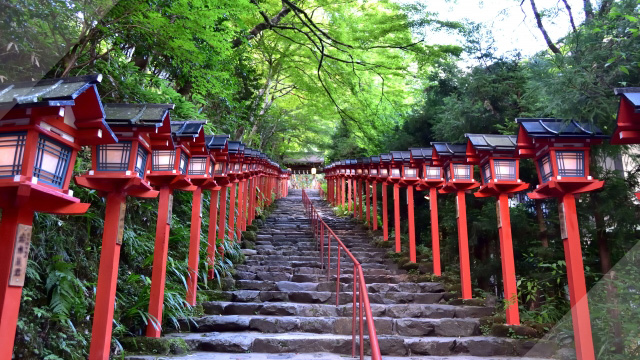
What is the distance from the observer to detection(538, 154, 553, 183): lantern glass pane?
5.33 meters

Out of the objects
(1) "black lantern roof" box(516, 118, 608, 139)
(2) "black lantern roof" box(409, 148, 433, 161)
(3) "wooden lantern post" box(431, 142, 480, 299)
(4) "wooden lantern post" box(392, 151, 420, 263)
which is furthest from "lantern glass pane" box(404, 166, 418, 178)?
(1) "black lantern roof" box(516, 118, 608, 139)

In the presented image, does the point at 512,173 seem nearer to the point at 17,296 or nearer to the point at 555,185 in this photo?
the point at 555,185

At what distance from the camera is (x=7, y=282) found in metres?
2.75

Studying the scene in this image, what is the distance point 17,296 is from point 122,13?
3.61 m

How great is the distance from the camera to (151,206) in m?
7.16

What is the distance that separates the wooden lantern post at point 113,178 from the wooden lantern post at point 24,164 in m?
0.98

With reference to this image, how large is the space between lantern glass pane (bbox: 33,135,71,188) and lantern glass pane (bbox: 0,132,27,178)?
0.31 feet

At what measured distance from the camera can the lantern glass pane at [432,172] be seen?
9070 millimetres

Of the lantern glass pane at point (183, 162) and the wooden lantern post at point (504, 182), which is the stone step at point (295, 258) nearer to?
the wooden lantern post at point (504, 182)

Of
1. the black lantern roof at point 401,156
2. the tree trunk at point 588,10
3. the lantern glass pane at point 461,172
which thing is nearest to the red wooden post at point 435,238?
the lantern glass pane at point 461,172

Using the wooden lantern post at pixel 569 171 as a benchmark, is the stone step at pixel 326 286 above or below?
below

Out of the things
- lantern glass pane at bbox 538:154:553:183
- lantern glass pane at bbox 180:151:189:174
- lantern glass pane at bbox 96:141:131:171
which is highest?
lantern glass pane at bbox 180:151:189:174

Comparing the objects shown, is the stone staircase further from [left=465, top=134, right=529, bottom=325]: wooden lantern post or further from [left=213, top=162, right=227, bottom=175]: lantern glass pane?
[left=213, top=162, right=227, bottom=175]: lantern glass pane

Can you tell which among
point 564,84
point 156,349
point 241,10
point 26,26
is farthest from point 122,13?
point 564,84
